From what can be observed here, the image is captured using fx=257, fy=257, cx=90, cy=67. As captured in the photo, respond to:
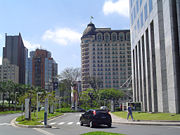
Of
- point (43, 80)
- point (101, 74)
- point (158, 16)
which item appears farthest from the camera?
point (43, 80)

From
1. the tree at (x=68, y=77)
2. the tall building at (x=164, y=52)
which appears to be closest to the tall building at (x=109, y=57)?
the tree at (x=68, y=77)

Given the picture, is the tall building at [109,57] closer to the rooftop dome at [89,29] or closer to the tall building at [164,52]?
the rooftop dome at [89,29]

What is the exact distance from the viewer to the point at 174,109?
28547mm

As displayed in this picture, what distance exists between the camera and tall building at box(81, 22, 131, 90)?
477 feet

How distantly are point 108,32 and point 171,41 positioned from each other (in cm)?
12009

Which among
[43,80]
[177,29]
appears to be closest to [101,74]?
[43,80]

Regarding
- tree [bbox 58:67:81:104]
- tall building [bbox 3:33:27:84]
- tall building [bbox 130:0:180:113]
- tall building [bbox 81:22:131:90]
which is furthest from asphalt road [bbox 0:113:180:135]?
tall building [bbox 3:33:27:84]

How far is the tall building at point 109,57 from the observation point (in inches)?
5728

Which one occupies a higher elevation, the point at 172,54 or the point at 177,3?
the point at 177,3

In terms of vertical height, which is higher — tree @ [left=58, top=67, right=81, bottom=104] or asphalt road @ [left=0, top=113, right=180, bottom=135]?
tree @ [left=58, top=67, right=81, bottom=104]

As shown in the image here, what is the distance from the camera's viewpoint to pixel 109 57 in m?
146

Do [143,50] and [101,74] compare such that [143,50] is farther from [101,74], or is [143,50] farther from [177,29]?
[101,74]

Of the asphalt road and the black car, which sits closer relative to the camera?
the asphalt road

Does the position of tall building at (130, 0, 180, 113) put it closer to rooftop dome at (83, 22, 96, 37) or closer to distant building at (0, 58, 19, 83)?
rooftop dome at (83, 22, 96, 37)
